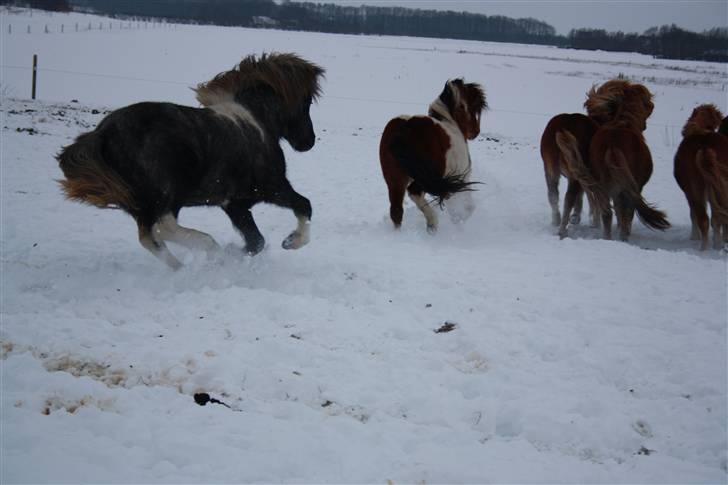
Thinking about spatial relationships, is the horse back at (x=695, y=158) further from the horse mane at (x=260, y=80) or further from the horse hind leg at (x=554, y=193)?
the horse mane at (x=260, y=80)

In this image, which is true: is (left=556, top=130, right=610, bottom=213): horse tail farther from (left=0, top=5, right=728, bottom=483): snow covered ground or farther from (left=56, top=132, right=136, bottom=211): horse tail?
(left=56, top=132, right=136, bottom=211): horse tail

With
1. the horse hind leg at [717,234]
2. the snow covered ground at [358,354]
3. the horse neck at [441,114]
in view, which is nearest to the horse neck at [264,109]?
the snow covered ground at [358,354]

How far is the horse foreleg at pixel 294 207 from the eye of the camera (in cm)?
492

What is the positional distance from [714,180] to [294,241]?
4.43 m

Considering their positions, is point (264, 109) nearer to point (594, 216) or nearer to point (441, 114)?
point (441, 114)

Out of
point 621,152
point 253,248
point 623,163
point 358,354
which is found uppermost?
point 621,152

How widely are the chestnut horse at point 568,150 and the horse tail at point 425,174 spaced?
1491mm

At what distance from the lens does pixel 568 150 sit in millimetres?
6492

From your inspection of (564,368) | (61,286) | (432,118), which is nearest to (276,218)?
(432,118)

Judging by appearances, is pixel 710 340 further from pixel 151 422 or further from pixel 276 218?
pixel 276 218

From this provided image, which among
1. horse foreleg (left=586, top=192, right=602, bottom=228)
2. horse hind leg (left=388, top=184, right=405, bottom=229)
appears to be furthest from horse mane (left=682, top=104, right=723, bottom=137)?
horse hind leg (left=388, top=184, right=405, bottom=229)

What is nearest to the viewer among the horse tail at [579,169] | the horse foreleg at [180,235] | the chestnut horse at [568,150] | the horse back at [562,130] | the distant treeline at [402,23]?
the horse foreleg at [180,235]

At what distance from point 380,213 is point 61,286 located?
416 cm

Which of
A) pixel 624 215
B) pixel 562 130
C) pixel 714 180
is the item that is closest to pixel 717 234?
pixel 714 180
